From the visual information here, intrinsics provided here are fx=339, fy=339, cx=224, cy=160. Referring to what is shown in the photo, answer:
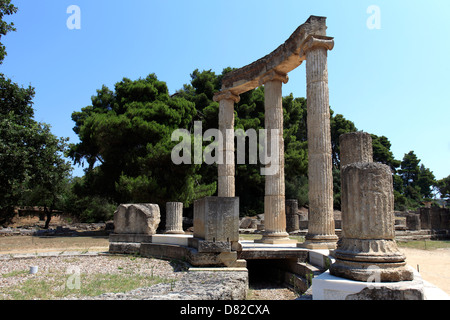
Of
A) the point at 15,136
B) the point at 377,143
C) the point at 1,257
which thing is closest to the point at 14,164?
the point at 15,136

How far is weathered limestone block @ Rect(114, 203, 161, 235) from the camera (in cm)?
1100

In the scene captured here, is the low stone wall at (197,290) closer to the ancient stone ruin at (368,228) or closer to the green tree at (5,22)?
the ancient stone ruin at (368,228)

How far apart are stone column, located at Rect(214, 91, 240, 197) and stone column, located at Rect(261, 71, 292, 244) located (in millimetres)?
1852

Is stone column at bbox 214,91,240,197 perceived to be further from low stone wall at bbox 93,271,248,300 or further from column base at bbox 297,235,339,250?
low stone wall at bbox 93,271,248,300

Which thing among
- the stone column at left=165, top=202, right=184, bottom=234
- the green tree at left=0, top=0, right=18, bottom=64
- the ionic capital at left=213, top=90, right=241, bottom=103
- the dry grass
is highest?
the green tree at left=0, top=0, right=18, bottom=64

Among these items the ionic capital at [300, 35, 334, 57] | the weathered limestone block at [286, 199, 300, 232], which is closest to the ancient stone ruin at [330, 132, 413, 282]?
the ionic capital at [300, 35, 334, 57]

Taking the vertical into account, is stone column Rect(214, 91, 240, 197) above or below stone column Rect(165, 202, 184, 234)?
above

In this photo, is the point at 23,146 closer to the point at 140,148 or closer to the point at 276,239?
the point at 140,148

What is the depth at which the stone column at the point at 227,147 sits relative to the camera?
12906 millimetres

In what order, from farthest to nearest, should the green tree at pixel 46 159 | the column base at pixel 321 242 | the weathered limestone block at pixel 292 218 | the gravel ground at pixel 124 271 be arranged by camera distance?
1. the weathered limestone block at pixel 292 218
2. the green tree at pixel 46 159
3. the column base at pixel 321 242
4. the gravel ground at pixel 124 271

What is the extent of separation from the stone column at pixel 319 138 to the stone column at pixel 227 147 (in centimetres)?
398

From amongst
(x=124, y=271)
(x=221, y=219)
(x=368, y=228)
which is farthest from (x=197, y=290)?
(x=124, y=271)

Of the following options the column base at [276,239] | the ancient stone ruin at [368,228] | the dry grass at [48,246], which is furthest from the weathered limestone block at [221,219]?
the dry grass at [48,246]

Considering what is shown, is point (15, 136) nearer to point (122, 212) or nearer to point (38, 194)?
point (122, 212)
